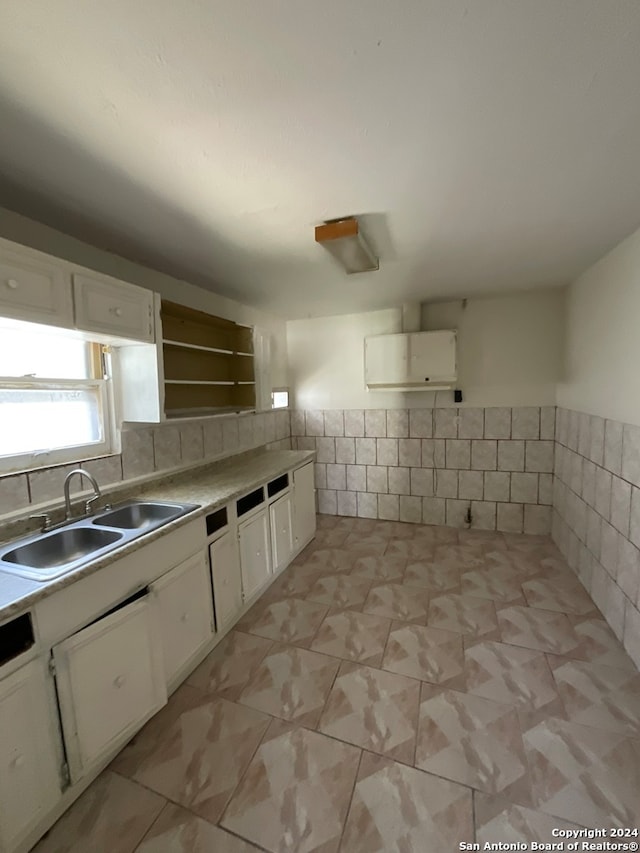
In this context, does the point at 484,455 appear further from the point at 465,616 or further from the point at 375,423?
the point at 465,616

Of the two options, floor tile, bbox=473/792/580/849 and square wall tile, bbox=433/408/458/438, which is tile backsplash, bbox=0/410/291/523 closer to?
square wall tile, bbox=433/408/458/438

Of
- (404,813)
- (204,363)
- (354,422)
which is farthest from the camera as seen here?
(354,422)

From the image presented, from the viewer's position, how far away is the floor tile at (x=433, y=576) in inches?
104

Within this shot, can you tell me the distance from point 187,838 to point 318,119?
2.41m

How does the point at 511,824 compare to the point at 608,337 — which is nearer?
the point at 511,824

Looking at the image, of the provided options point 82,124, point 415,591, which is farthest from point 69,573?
point 415,591

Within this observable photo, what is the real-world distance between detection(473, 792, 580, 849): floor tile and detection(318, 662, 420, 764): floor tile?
28cm

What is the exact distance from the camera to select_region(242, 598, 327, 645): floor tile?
216 cm

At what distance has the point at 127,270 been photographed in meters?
2.24

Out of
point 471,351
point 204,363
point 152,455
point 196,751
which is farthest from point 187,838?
point 471,351

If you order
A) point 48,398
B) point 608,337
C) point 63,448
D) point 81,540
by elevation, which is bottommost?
point 81,540

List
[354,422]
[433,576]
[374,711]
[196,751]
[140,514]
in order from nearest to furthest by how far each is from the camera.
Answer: [196,751]
[374,711]
[140,514]
[433,576]
[354,422]

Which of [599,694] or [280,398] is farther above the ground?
[280,398]

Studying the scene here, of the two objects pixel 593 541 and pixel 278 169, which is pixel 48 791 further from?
pixel 593 541
